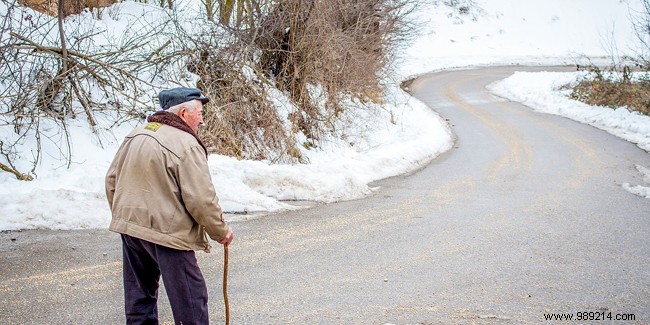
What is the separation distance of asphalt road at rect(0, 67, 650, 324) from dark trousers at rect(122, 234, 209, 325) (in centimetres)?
81

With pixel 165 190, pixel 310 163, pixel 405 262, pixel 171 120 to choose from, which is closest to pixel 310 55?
pixel 310 163

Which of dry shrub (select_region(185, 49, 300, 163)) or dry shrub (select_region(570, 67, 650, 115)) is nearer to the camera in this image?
dry shrub (select_region(185, 49, 300, 163))

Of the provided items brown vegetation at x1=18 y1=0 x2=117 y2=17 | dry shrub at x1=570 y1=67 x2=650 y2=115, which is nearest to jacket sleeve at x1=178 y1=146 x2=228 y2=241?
brown vegetation at x1=18 y1=0 x2=117 y2=17

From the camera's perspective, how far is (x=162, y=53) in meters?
12.0

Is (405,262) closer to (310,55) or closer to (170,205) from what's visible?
(170,205)

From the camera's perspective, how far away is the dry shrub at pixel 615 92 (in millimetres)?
21141

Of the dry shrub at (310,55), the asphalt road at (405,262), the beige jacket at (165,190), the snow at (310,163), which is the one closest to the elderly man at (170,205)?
the beige jacket at (165,190)

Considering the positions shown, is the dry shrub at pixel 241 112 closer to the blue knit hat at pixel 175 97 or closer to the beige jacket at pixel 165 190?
the blue knit hat at pixel 175 97

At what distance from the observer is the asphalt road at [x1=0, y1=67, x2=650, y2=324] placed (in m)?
4.89

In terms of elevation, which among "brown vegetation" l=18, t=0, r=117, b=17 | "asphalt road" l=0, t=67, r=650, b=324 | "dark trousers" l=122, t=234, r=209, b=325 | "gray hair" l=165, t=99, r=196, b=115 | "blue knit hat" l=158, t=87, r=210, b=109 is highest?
"brown vegetation" l=18, t=0, r=117, b=17

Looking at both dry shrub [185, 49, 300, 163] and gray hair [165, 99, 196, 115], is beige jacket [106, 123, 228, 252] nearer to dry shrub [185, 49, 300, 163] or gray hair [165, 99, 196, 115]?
gray hair [165, 99, 196, 115]

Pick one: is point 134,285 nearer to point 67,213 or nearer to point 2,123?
point 67,213

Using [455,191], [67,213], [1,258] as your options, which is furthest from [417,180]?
[1,258]

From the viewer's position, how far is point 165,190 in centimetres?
354
